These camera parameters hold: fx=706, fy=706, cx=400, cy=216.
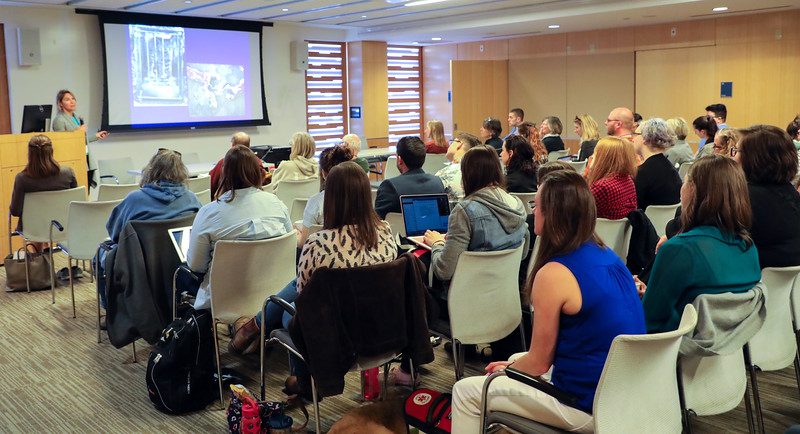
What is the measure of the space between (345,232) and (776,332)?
1877 mm

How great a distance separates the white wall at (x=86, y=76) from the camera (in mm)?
9516

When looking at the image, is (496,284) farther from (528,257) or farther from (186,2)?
(186,2)

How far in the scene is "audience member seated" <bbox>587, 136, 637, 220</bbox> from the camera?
4.25 meters

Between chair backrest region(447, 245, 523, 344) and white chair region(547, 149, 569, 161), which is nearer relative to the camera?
chair backrest region(447, 245, 523, 344)

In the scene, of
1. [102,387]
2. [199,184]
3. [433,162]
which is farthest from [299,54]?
[102,387]

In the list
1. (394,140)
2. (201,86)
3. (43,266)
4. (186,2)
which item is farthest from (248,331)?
(394,140)

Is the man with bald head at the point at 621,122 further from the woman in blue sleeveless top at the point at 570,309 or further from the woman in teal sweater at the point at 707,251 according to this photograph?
the woman in blue sleeveless top at the point at 570,309

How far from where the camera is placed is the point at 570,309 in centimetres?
219

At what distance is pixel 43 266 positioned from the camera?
20.0 ft

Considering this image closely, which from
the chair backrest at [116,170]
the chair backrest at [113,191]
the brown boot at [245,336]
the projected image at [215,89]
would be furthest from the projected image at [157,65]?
the brown boot at [245,336]

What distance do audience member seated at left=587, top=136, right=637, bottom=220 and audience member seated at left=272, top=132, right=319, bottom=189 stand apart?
297 centimetres

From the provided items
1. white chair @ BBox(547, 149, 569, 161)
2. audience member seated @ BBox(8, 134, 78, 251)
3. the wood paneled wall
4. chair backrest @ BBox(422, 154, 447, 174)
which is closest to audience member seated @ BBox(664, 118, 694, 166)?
white chair @ BBox(547, 149, 569, 161)

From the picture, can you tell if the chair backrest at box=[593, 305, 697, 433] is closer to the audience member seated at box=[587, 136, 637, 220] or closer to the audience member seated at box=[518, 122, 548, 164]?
the audience member seated at box=[587, 136, 637, 220]

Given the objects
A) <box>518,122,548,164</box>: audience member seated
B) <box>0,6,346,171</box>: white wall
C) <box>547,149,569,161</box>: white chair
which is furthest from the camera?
<box>0,6,346,171</box>: white wall
